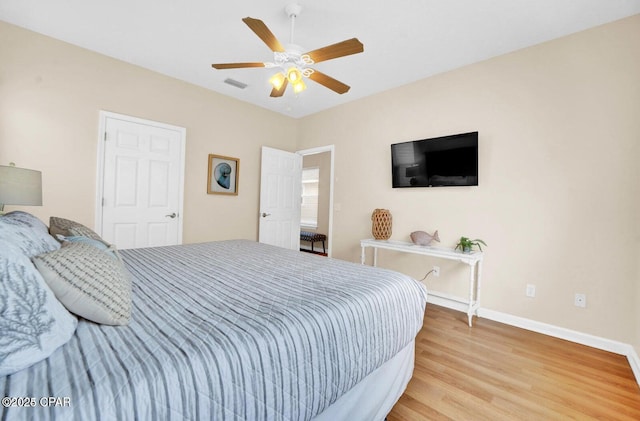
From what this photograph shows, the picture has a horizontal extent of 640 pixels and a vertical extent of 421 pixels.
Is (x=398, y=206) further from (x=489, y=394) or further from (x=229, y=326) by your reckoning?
(x=229, y=326)

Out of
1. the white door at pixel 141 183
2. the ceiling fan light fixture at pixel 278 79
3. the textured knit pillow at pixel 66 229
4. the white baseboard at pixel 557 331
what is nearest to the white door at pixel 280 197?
the white door at pixel 141 183

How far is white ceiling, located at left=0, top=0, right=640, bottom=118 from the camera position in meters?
2.22

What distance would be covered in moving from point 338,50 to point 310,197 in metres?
5.06

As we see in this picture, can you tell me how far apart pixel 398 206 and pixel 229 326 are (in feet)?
10.00

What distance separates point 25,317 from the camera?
67 cm

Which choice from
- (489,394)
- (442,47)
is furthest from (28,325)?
(442,47)

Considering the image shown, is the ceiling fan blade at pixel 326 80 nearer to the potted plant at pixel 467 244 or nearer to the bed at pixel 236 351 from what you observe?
the bed at pixel 236 351

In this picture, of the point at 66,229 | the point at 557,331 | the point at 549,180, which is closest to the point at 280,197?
the point at 66,229

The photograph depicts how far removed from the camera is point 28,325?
0.67 meters

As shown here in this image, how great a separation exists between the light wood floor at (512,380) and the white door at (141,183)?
10.5ft

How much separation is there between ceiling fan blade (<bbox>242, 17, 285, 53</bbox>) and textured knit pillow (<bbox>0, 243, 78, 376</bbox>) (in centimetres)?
169

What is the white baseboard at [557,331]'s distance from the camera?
2129 mm

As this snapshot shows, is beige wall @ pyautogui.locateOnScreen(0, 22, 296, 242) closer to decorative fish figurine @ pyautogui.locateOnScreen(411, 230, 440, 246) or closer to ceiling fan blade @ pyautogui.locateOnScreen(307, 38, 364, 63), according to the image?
ceiling fan blade @ pyautogui.locateOnScreen(307, 38, 364, 63)

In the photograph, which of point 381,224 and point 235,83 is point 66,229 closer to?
point 235,83
